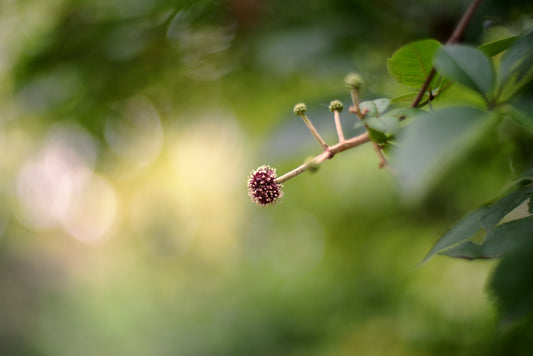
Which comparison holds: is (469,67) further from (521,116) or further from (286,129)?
(286,129)

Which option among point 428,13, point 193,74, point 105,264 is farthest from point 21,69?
point 105,264

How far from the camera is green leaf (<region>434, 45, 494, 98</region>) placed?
302 mm

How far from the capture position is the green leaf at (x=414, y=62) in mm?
377

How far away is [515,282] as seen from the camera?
268 millimetres

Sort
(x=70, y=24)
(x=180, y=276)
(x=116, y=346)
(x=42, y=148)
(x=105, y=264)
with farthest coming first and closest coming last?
Answer: 1. (x=105, y=264)
2. (x=180, y=276)
3. (x=116, y=346)
4. (x=42, y=148)
5. (x=70, y=24)

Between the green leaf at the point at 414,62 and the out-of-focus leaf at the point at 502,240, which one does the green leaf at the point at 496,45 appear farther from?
the out-of-focus leaf at the point at 502,240

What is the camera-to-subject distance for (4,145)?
1896 mm

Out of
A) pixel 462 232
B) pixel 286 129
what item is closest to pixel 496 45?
pixel 462 232

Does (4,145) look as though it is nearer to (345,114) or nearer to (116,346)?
(345,114)

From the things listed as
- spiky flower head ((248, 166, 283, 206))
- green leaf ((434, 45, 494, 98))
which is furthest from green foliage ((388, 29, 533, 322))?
spiky flower head ((248, 166, 283, 206))

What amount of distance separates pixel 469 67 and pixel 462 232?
0.50 feet

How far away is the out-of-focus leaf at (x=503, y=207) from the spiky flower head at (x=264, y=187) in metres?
0.21

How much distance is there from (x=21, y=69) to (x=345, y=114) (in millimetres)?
1033

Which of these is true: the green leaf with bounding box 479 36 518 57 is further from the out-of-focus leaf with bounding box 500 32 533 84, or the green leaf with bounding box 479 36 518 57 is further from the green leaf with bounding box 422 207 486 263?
the green leaf with bounding box 422 207 486 263
